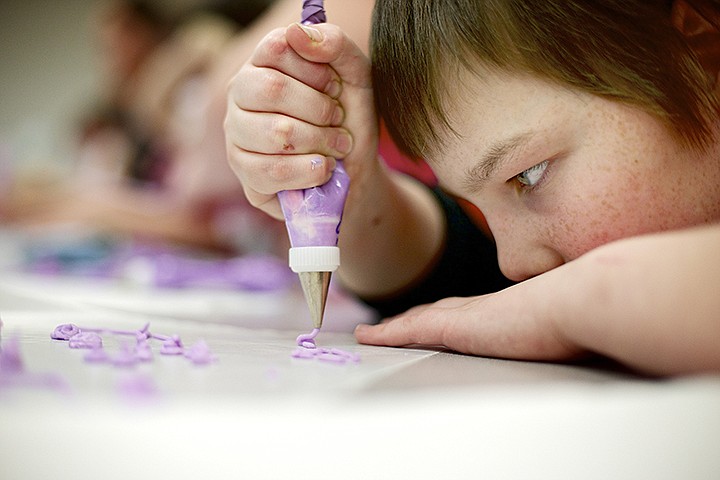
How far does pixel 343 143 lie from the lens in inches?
28.1

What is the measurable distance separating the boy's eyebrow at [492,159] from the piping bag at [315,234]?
0.38 ft

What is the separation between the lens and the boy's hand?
660 millimetres

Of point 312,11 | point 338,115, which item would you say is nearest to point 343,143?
point 338,115

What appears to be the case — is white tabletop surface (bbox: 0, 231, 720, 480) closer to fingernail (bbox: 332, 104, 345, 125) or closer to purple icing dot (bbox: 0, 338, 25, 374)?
purple icing dot (bbox: 0, 338, 25, 374)

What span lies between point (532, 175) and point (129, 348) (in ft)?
1.20

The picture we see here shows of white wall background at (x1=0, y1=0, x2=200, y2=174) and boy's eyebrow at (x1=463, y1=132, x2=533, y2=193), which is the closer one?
boy's eyebrow at (x1=463, y1=132, x2=533, y2=193)

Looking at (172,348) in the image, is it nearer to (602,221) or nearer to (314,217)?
(314,217)

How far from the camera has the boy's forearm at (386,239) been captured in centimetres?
87

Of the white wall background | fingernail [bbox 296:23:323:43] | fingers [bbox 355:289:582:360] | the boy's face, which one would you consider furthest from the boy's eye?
the white wall background

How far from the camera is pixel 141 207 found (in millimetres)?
2068

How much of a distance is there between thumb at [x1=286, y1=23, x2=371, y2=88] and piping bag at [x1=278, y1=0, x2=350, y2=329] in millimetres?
105

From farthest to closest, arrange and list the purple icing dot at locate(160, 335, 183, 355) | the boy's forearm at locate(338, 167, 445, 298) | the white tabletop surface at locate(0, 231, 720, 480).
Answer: the boy's forearm at locate(338, 167, 445, 298) → the purple icing dot at locate(160, 335, 183, 355) → the white tabletop surface at locate(0, 231, 720, 480)

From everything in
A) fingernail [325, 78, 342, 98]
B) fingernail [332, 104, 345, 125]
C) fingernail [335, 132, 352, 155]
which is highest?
fingernail [325, 78, 342, 98]

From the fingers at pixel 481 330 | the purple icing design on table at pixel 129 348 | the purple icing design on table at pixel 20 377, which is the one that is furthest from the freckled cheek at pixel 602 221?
the purple icing design on table at pixel 20 377
